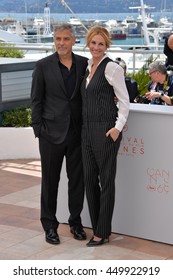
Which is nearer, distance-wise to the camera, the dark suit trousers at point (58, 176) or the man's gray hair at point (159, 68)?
the dark suit trousers at point (58, 176)

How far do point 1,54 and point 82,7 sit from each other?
5212cm

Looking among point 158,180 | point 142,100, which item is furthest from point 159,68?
point 158,180

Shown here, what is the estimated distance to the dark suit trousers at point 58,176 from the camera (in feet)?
17.9

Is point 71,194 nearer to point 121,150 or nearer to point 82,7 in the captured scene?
point 121,150

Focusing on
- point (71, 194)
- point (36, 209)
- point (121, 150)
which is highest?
point (121, 150)

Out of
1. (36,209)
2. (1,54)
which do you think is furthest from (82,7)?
(36,209)

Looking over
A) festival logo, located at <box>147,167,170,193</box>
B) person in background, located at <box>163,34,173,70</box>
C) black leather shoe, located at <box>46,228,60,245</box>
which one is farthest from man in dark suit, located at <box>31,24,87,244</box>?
person in background, located at <box>163,34,173,70</box>

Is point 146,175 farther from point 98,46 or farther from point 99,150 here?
point 98,46

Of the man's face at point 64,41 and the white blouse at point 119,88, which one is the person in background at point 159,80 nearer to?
the white blouse at point 119,88

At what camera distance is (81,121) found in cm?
545

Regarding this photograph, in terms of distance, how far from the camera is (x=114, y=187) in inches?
211

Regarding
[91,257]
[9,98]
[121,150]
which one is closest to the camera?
[91,257]

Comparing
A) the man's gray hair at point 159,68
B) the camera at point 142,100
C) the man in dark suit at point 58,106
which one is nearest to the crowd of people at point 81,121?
the man in dark suit at point 58,106

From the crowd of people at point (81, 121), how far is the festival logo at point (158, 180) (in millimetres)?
332
